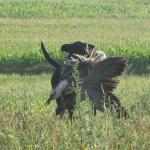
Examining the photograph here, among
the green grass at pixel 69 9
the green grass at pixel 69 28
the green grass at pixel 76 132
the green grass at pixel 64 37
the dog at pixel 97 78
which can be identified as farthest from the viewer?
the green grass at pixel 69 9

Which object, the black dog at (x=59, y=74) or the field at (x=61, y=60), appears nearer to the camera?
the field at (x=61, y=60)

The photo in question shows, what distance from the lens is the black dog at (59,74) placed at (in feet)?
21.1

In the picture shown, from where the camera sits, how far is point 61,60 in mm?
18047

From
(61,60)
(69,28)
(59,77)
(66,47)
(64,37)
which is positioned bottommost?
(69,28)

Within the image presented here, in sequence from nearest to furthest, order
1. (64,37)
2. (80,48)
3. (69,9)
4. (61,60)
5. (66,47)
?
(80,48) → (66,47) → (61,60) → (64,37) → (69,9)

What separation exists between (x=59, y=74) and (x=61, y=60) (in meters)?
11.2

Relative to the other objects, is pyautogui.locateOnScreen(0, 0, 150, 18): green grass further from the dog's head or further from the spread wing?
the spread wing

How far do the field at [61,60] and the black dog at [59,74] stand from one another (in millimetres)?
168

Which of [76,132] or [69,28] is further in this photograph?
[69,28]

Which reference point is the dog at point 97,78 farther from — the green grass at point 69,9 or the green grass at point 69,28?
the green grass at point 69,9

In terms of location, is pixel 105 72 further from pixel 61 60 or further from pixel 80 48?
pixel 61 60

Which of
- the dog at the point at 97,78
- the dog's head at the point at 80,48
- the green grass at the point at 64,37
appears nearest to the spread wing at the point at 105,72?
the dog at the point at 97,78

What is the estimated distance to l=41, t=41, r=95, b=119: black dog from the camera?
253 inches

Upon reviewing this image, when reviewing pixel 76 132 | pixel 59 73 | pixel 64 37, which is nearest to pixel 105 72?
pixel 59 73
